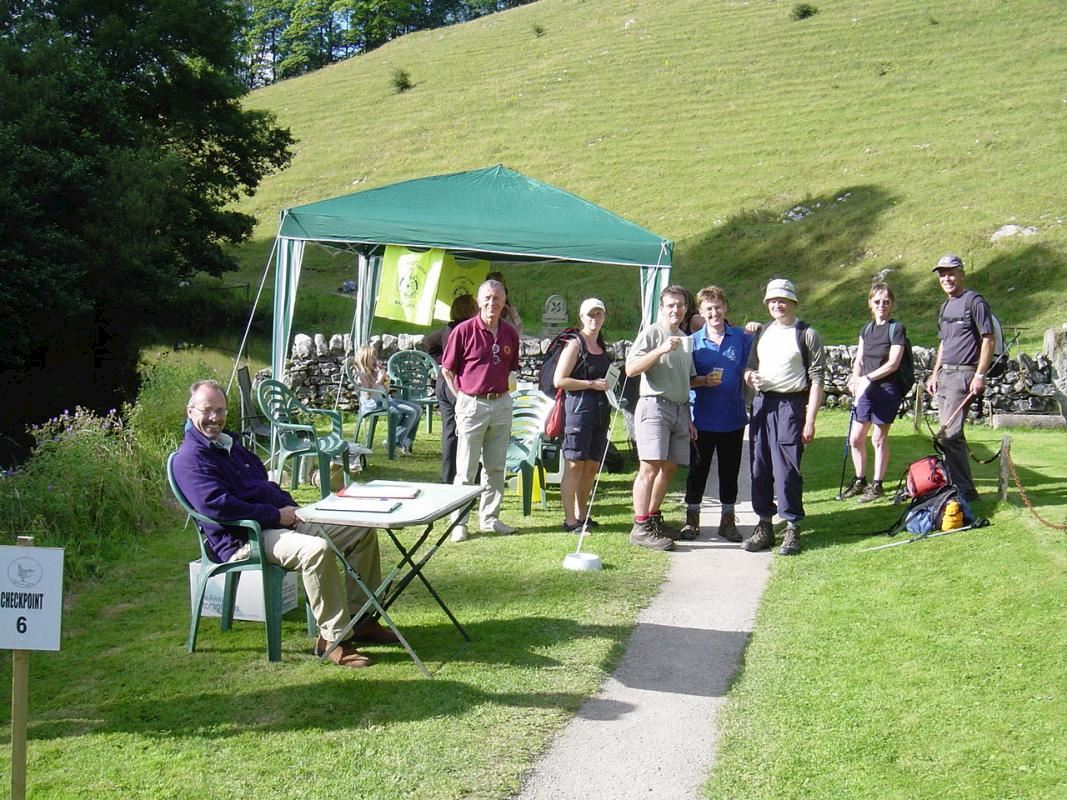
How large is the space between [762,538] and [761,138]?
29.0m

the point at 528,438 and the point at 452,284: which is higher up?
the point at 452,284

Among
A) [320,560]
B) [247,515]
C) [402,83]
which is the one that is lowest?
[320,560]

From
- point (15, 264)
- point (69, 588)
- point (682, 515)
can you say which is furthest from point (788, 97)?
point (69, 588)

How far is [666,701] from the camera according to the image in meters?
4.31

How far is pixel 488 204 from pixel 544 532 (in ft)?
13.6

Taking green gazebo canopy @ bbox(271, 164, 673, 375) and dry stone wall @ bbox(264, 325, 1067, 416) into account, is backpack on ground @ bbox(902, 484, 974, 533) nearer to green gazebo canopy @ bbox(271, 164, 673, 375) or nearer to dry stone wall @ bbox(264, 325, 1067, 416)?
green gazebo canopy @ bbox(271, 164, 673, 375)

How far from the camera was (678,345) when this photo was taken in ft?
20.9

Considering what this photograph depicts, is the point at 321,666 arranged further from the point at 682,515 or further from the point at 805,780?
the point at 682,515

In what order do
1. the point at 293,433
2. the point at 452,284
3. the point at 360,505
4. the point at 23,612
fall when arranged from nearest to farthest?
1. the point at 23,612
2. the point at 360,505
3. the point at 293,433
4. the point at 452,284

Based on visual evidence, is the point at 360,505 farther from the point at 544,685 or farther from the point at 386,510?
the point at 544,685

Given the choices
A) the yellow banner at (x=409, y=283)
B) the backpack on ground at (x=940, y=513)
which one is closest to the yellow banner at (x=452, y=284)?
the yellow banner at (x=409, y=283)

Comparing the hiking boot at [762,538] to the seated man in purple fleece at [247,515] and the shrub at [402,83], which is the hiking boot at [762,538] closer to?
the seated man in purple fleece at [247,515]

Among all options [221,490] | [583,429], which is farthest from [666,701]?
[583,429]

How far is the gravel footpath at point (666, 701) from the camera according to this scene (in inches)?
141
